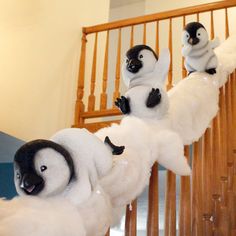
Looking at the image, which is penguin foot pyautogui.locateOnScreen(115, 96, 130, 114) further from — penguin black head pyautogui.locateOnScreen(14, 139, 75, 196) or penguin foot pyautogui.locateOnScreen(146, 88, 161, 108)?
penguin black head pyautogui.locateOnScreen(14, 139, 75, 196)

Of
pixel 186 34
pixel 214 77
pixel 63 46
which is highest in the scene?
pixel 63 46

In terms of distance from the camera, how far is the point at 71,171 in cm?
63

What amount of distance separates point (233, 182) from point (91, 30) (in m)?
2.19

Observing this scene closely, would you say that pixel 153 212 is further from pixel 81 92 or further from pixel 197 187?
pixel 81 92

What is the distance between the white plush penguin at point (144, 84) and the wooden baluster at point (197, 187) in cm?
28

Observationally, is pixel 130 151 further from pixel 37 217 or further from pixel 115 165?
pixel 37 217

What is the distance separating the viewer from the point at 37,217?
56 cm

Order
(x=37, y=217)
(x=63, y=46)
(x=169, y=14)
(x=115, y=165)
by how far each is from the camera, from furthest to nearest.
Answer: (x=63, y=46), (x=169, y=14), (x=115, y=165), (x=37, y=217)

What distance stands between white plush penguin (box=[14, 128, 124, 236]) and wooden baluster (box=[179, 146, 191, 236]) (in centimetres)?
38

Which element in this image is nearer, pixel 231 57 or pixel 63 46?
pixel 231 57

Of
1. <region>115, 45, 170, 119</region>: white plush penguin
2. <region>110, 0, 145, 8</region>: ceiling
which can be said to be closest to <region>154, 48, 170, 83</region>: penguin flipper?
<region>115, 45, 170, 119</region>: white plush penguin

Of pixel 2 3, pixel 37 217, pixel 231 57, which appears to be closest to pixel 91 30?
pixel 2 3

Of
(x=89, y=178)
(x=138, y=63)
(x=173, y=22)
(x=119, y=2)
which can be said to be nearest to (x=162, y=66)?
(x=138, y=63)

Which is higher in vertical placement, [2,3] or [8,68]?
[2,3]
